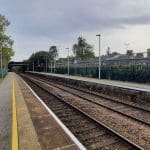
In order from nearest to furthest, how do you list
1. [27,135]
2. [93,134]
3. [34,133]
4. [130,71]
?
[27,135] < [34,133] < [93,134] < [130,71]

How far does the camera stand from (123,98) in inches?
782

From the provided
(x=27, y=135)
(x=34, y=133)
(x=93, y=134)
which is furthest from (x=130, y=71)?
(x=27, y=135)

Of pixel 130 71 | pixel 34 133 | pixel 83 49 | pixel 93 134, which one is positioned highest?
pixel 83 49

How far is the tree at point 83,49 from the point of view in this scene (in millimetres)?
139262

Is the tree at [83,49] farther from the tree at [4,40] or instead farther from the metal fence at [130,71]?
the metal fence at [130,71]

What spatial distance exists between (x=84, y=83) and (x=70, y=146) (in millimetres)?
23054

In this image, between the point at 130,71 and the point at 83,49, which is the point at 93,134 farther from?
the point at 83,49

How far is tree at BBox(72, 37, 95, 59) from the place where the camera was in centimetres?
13926

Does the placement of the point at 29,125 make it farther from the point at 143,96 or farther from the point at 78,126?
the point at 143,96

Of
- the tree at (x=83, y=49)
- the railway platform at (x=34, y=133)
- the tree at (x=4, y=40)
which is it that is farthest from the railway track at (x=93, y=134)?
the tree at (x=83, y=49)

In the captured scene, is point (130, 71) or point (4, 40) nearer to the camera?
point (130, 71)

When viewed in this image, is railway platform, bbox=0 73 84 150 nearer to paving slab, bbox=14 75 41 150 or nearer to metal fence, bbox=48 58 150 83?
paving slab, bbox=14 75 41 150

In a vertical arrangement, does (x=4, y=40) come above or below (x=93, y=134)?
above

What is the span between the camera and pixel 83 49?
141125 mm
